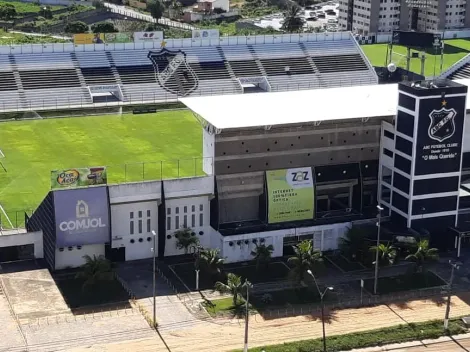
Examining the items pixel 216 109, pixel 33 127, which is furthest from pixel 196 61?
pixel 216 109

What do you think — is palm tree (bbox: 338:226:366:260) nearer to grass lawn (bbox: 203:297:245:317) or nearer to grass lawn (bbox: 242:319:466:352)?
grass lawn (bbox: 242:319:466:352)

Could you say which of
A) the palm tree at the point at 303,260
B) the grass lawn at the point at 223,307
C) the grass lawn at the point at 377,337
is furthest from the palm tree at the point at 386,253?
the grass lawn at the point at 223,307

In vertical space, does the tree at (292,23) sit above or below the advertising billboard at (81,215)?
above

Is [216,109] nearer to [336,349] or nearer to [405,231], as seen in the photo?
[405,231]

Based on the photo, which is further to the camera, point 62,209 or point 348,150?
point 348,150

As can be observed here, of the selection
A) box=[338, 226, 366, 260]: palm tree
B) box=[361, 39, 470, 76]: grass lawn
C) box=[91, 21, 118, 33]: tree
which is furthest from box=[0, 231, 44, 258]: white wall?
box=[91, 21, 118, 33]: tree

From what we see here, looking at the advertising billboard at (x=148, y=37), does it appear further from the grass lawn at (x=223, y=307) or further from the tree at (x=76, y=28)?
the grass lawn at (x=223, y=307)
